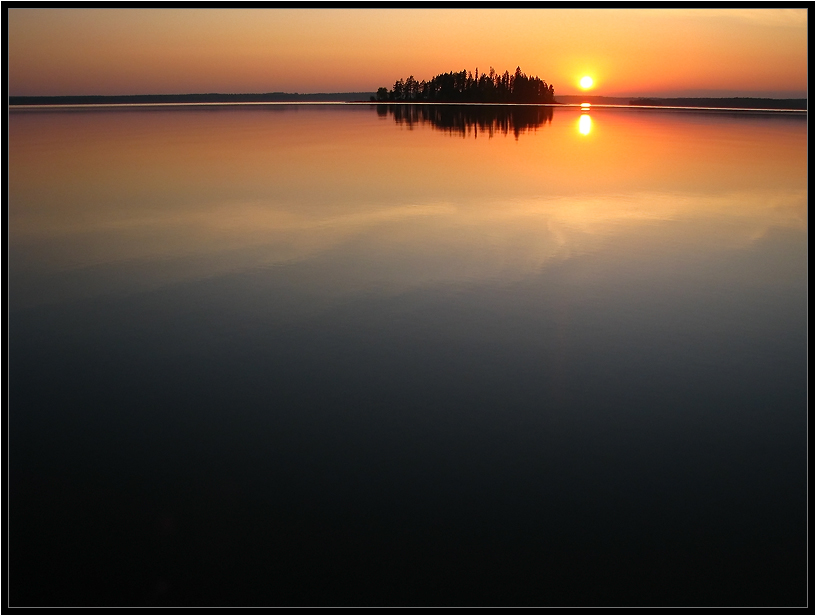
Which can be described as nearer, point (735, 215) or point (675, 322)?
point (675, 322)

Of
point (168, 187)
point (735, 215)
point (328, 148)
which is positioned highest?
point (328, 148)

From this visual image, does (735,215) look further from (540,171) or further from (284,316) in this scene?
(284,316)

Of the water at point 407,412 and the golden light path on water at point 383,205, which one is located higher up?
the golden light path on water at point 383,205

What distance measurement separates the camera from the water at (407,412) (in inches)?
163

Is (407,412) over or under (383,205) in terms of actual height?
under

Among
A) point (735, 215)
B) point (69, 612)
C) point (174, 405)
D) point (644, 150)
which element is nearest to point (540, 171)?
point (735, 215)

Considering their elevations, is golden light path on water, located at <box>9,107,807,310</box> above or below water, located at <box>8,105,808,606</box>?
above

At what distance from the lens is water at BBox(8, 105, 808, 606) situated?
4148 mm

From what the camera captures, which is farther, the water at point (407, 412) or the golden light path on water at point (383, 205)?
the golden light path on water at point (383, 205)

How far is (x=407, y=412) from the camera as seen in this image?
571cm

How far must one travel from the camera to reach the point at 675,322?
7.71 metres

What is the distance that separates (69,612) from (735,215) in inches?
515

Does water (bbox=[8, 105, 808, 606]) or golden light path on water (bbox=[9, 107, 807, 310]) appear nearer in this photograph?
water (bbox=[8, 105, 808, 606])

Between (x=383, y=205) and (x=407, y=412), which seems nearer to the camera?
(x=407, y=412)
